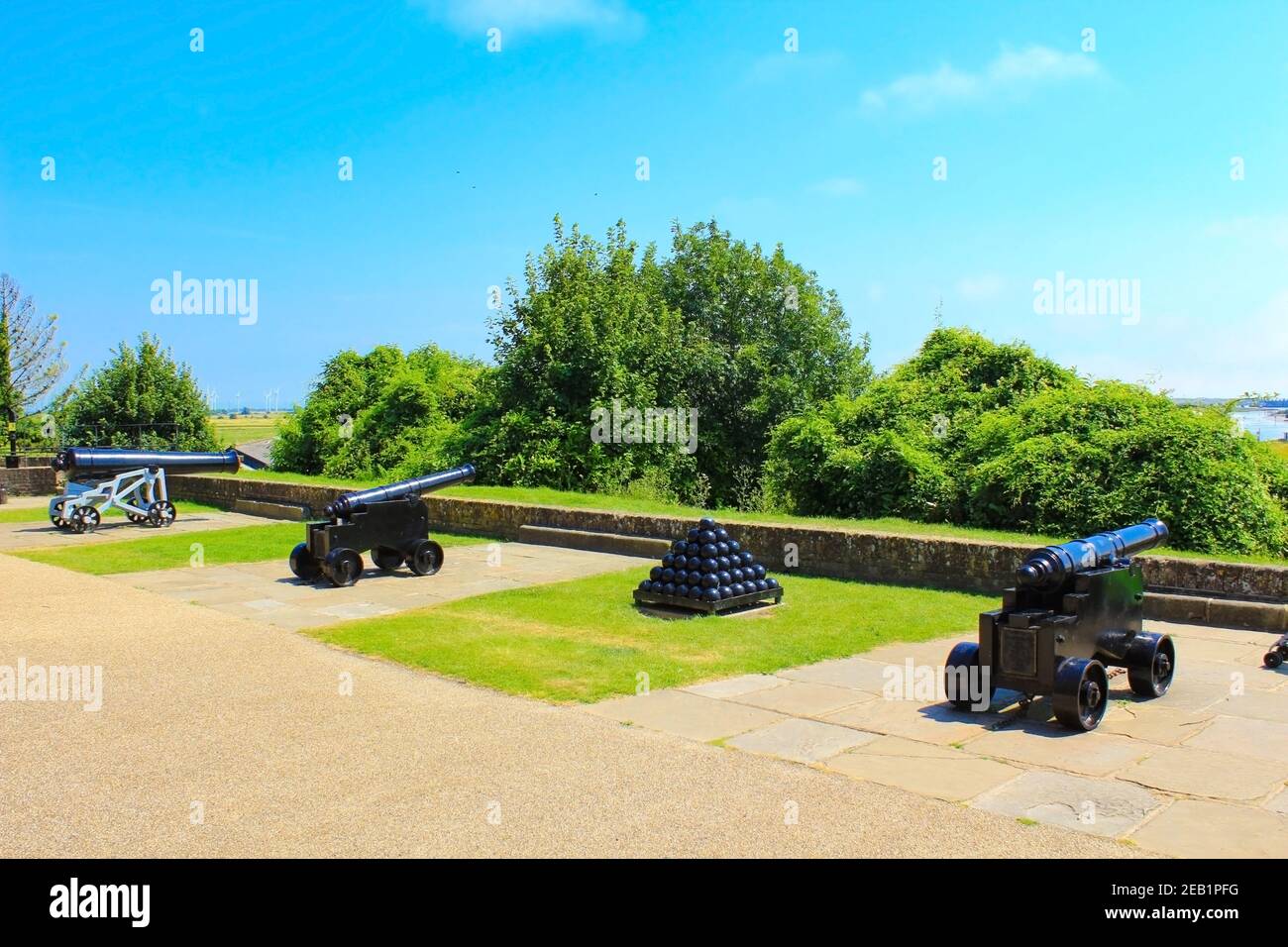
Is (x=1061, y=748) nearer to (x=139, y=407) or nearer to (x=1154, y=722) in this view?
(x=1154, y=722)

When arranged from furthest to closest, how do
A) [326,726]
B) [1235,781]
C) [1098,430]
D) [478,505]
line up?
1. [478,505]
2. [1098,430]
3. [326,726]
4. [1235,781]

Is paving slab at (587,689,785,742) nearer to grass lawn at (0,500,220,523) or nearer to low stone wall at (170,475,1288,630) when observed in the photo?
low stone wall at (170,475,1288,630)

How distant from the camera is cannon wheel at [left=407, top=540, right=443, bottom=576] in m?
12.3

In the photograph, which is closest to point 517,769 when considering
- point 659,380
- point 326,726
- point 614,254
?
point 326,726

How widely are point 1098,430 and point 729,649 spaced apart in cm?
641

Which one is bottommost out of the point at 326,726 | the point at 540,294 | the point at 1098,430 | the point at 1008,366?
the point at 326,726

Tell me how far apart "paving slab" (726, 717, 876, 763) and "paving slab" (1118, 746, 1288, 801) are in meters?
1.42

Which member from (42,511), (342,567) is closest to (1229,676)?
(342,567)

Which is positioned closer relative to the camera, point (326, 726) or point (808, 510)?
point (326, 726)

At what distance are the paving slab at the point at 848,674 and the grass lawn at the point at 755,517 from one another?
136 inches

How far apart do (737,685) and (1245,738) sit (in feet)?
9.96

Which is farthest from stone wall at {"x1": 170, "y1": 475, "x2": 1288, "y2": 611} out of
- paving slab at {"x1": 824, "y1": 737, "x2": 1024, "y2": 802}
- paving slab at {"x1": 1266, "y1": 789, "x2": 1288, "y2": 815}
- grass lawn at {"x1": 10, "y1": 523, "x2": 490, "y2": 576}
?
paving slab at {"x1": 824, "y1": 737, "x2": 1024, "y2": 802}

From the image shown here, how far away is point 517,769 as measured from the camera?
542cm

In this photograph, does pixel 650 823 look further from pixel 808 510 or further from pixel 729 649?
pixel 808 510
